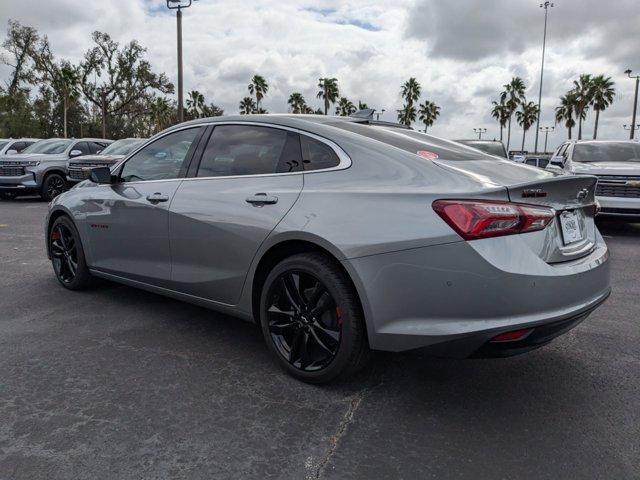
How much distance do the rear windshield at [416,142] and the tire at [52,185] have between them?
1361 centimetres

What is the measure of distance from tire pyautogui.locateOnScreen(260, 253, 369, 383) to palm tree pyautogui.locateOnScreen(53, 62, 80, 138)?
47.7 meters

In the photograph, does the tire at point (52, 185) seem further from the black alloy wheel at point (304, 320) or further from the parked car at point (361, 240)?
the black alloy wheel at point (304, 320)

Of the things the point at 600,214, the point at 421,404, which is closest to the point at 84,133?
the point at 600,214

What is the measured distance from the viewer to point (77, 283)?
512 centimetres

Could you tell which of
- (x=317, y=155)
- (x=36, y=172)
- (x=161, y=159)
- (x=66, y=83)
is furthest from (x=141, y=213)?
(x=66, y=83)

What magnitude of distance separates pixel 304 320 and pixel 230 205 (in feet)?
2.92

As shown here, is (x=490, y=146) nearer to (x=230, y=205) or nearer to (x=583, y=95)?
(x=230, y=205)

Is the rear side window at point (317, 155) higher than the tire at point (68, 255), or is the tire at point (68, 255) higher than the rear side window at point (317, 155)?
the rear side window at point (317, 155)

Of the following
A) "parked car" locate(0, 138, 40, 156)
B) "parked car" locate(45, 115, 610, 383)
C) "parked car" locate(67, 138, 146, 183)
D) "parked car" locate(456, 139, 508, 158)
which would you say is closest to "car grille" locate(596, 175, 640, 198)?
"parked car" locate(456, 139, 508, 158)

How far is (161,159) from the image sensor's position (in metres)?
4.34

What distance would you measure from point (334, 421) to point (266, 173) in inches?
60.8

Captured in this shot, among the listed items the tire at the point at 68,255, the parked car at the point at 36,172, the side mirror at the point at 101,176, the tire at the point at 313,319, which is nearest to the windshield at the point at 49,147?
the parked car at the point at 36,172

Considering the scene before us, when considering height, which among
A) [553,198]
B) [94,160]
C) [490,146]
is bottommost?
[553,198]

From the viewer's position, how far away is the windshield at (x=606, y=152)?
402 inches
